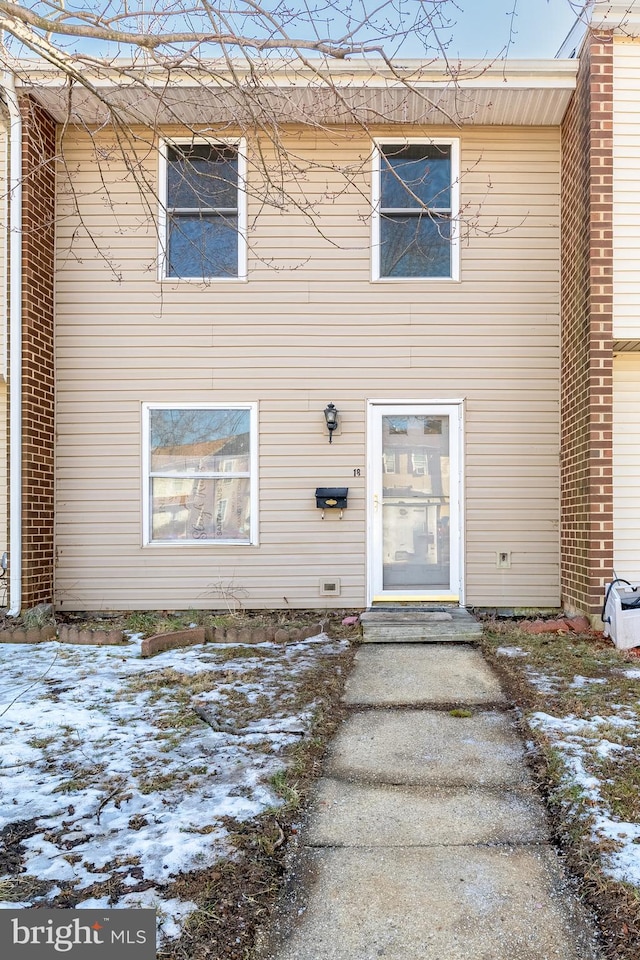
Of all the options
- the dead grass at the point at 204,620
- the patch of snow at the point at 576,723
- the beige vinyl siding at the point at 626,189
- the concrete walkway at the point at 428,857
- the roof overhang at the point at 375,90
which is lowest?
the concrete walkway at the point at 428,857

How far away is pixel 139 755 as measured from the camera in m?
2.81

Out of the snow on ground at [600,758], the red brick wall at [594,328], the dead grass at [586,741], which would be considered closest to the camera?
the dead grass at [586,741]

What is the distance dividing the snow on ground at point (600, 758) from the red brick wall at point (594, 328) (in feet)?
6.99

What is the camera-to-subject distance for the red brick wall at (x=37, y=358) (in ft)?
18.1

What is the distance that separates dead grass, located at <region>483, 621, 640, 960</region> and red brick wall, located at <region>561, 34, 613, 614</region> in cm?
76

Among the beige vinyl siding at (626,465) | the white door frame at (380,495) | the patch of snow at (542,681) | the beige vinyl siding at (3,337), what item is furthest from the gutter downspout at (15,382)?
the beige vinyl siding at (626,465)

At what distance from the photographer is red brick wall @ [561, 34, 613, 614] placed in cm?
502

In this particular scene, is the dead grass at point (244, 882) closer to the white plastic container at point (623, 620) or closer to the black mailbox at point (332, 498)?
the white plastic container at point (623, 620)

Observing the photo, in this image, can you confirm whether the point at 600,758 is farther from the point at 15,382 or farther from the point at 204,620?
the point at 15,382

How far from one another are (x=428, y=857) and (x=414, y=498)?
405 cm

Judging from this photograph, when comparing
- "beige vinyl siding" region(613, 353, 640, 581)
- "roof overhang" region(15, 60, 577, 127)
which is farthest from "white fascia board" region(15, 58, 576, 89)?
"beige vinyl siding" region(613, 353, 640, 581)

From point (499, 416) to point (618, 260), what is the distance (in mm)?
1679

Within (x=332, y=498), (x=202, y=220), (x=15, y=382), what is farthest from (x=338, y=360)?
(x=15, y=382)

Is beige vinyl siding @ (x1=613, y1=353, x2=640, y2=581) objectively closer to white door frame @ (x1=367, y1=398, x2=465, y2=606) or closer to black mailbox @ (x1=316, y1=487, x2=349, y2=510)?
white door frame @ (x1=367, y1=398, x2=465, y2=606)
